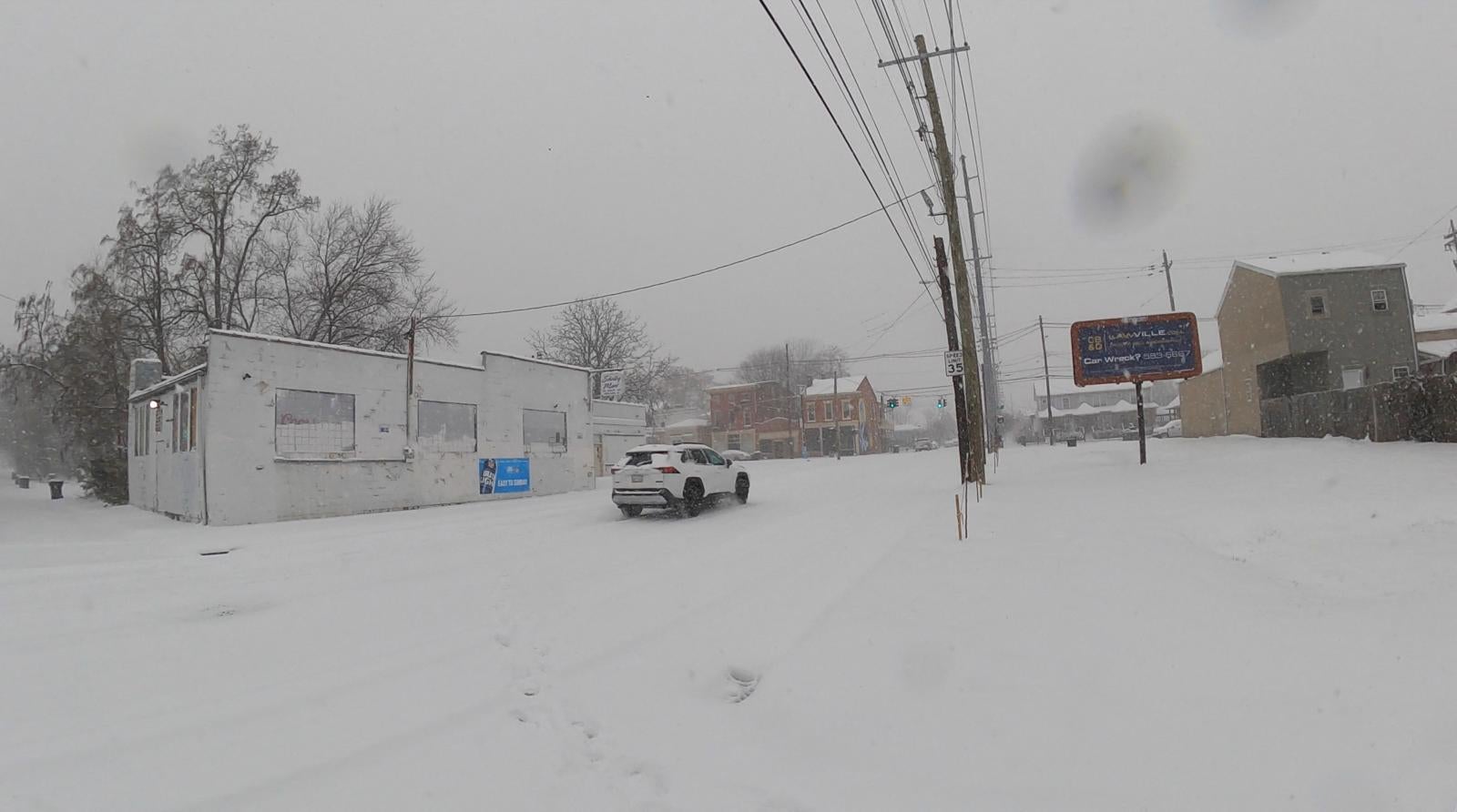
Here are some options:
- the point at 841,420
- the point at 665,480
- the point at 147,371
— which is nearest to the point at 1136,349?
the point at 665,480

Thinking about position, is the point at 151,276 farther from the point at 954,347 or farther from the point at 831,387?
the point at 831,387

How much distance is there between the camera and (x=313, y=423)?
57.1ft

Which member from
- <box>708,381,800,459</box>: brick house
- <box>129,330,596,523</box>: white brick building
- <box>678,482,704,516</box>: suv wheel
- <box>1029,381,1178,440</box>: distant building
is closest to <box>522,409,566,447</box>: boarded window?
<box>129,330,596,523</box>: white brick building

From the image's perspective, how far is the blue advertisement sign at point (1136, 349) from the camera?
59.9ft

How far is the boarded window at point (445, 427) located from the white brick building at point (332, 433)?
0.03m

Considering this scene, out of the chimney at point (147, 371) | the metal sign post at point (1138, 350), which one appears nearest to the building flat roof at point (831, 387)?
the metal sign post at point (1138, 350)

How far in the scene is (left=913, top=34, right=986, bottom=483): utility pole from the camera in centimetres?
1673

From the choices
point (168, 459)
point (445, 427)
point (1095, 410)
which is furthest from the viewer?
point (1095, 410)

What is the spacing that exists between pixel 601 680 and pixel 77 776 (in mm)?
2796

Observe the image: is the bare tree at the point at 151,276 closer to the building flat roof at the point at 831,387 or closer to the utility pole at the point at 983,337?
the utility pole at the point at 983,337

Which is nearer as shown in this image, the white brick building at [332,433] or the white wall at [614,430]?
the white brick building at [332,433]

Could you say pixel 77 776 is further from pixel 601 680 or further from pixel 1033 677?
pixel 1033 677

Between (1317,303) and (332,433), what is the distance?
37501 mm

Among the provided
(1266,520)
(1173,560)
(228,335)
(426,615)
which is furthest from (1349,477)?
(228,335)
